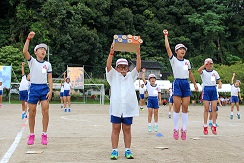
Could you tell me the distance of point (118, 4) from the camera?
70.2m

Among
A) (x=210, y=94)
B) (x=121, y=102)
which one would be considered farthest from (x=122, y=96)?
(x=210, y=94)

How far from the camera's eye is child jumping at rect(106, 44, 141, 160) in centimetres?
754

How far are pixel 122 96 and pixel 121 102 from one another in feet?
0.42

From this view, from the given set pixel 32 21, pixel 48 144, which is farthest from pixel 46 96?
pixel 32 21

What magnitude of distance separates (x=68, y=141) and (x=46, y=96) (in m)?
1.30

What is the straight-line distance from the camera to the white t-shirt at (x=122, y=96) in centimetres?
754

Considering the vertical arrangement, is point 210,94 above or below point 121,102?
above

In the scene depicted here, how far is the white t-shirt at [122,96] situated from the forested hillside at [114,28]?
39.8 m

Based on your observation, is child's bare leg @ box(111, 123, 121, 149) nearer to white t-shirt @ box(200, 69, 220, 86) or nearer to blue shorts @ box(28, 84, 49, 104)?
blue shorts @ box(28, 84, 49, 104)

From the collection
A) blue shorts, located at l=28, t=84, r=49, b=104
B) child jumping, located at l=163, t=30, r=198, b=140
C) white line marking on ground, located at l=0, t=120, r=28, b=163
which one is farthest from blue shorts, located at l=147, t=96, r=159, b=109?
blue shorts, located at l=28, t=84, r=49, b=104

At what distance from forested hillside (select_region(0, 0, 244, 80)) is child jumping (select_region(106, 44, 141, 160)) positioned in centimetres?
3976

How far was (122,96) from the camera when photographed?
759 centimetres

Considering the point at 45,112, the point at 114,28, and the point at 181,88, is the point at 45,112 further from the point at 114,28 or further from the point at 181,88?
the point at 114,28

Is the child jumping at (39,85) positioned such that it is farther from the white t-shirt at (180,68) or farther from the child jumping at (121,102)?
the white t-shirt at (180,68)
